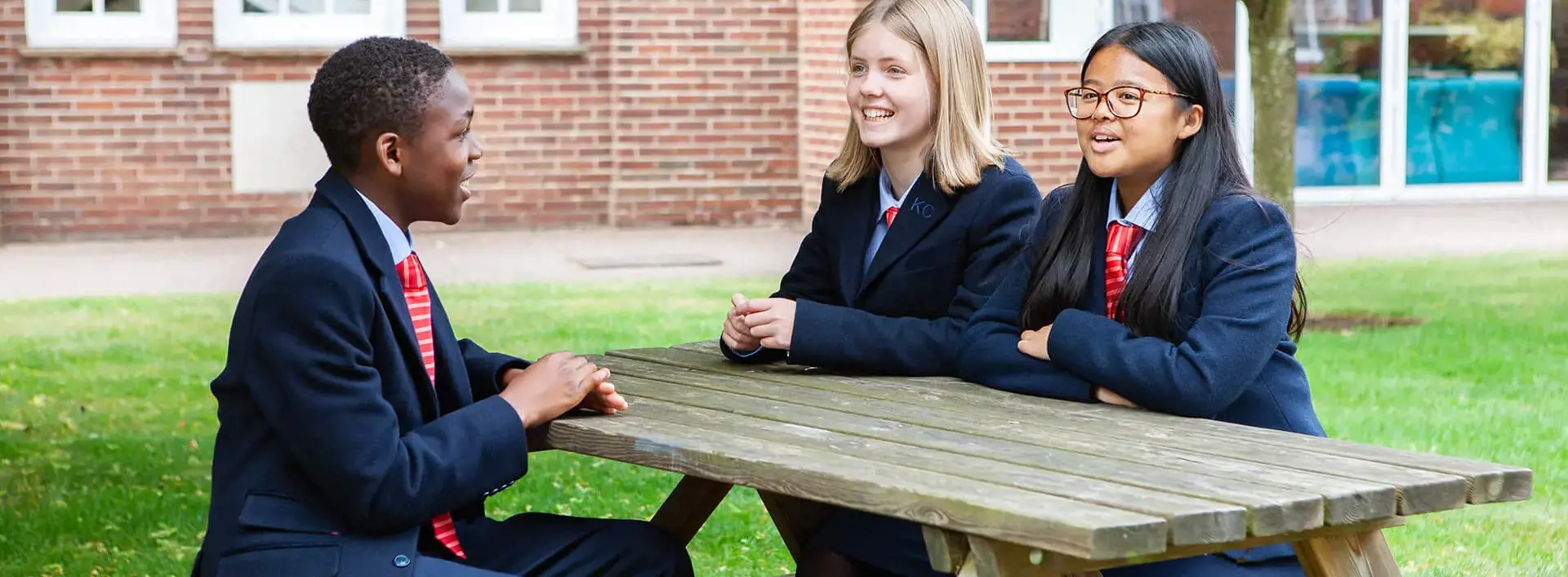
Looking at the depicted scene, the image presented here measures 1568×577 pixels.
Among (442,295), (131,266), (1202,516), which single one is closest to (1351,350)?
(442,295)

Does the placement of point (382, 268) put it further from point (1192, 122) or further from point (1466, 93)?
point (1466, 93)

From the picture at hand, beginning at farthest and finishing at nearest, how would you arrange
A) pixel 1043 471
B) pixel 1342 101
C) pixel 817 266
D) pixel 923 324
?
pixel 1342 101 → pixel 817 266 → pixel 923 324 → pixel 1043 471

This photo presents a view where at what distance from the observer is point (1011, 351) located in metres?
3.41

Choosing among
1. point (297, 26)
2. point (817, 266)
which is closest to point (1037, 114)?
point (297, 26)

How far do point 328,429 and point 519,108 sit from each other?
11154mm

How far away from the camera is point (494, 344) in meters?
8.70


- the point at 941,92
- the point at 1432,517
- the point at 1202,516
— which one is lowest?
the point at 1432,517

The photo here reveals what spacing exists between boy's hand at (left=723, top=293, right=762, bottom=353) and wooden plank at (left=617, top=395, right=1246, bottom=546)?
0.26m

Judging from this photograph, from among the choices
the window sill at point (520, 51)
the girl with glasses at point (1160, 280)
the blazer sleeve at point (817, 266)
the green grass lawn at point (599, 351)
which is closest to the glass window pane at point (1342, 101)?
the green grass lawn at point (599, 351)

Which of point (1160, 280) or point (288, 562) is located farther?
point (1160, 280)

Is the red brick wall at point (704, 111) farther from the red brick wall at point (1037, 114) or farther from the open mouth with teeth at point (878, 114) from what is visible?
the open mouth with teeth at point (878, 114)

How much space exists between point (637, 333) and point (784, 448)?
6120mm

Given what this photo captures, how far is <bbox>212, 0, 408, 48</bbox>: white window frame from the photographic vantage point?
13172mm

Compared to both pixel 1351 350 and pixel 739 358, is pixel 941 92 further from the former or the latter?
pixel 1351 350
